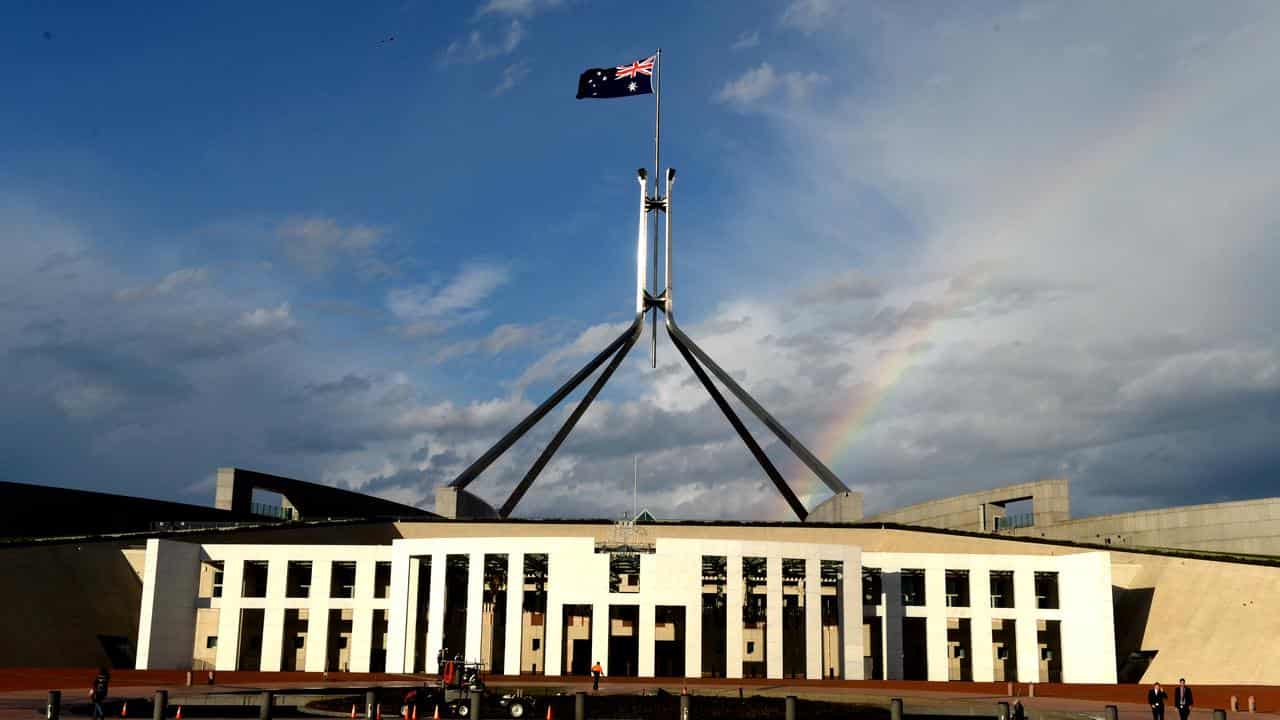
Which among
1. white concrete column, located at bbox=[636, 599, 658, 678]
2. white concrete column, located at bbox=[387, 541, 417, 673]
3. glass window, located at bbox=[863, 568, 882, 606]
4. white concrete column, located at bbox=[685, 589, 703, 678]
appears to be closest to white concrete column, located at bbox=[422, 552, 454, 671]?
white concrete column, located at bbox=[387, 541, 417, 673]

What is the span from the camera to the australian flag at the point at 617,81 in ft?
187

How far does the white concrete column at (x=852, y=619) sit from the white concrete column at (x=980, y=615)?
217 inches

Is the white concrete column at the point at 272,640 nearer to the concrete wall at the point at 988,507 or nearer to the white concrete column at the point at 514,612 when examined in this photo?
the white concrete column at the point at 514,612

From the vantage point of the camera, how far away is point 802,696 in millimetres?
34188

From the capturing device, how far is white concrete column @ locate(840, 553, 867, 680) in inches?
1714

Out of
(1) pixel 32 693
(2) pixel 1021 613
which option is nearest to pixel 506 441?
(2) pixel 1021 613

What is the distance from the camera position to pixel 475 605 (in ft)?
145

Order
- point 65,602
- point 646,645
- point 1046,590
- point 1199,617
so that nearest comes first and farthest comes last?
point 646,645 < point 1199,617 < point 65,602 < point 1046,590

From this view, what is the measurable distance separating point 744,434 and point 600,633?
2302 centimetres

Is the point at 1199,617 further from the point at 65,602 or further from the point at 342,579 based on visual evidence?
the point at 65,602

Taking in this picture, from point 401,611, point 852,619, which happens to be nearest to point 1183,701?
point 852,619

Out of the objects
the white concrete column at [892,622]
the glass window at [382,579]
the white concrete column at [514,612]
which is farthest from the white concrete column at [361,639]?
the white concrete column at [892,622]

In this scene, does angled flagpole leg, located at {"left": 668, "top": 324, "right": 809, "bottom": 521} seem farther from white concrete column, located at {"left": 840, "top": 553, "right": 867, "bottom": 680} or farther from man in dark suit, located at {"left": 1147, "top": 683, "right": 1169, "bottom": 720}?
man in dark suit, located at {"left": 1147, "top": 683, "right": 1169, "bottom": 720}

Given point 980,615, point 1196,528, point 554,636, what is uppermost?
point 1196,528
